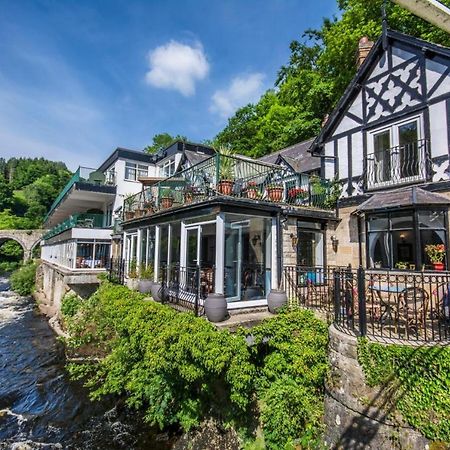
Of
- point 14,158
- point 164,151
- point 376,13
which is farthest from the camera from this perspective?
point 14,158

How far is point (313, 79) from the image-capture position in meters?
22.8

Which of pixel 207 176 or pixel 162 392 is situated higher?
pixel 207 176

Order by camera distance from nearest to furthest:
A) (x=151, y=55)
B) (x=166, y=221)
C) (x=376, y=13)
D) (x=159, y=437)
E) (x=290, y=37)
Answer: (x=159, y=437)
(x=151, y=55)
(x=166, y=221)
(x=376, y=13)
(x=290, y=37)

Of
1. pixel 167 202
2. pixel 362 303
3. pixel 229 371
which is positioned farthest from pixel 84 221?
pixel 362 303

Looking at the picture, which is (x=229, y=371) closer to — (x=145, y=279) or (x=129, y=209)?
(x=145, y=279)

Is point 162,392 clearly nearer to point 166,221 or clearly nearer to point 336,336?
point 336,336

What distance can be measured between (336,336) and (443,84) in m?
7.83

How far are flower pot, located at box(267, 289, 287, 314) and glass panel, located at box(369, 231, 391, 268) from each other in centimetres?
370

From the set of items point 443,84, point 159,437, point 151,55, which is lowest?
point 159,437

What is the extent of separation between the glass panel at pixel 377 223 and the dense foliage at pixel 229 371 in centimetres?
416

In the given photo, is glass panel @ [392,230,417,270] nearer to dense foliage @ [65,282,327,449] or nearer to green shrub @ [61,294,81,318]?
dense foliage @ [65,282,327,449]

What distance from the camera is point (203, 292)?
8578 mm

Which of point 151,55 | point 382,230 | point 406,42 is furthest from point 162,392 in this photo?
point 406,42

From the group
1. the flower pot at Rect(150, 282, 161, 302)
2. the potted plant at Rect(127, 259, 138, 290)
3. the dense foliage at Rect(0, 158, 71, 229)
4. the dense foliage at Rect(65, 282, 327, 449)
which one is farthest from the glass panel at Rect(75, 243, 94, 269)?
the dense foliage at Rect(0, 158, 71, 229)
